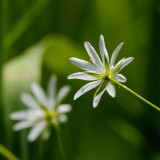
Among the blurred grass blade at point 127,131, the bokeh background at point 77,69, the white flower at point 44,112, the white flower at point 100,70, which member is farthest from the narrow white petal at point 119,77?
the blurred grass blade at point 127,131

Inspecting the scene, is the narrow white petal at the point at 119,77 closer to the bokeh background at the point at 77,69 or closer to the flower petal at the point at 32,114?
the flower petal at the point at 32,114

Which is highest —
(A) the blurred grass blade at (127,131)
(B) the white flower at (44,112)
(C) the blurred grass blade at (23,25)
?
(C) the blurred grass blade at (23,25)

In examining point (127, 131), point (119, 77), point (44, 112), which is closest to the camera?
point (119, 77)

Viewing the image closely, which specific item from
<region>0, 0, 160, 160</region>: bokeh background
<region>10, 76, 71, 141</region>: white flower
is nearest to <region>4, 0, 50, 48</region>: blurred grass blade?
<region>0, 0, 160, 160</region>: bokeh background

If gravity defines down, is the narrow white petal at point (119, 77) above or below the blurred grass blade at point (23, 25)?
below

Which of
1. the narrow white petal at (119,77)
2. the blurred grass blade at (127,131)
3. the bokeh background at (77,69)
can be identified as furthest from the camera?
the blurred grass blade at (127,131)

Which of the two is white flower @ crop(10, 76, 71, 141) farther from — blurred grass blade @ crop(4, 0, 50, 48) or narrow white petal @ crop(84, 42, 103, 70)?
blurred grass blade @ crop(4, 0, 50, 48)

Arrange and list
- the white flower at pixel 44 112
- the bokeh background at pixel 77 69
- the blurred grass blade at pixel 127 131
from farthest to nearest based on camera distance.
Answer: the blurred grass blade at pixel 127 131 → the bokeh background at pixel 77 69 → the white flower at pixel 44 112

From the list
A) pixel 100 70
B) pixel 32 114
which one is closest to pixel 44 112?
pixel 32 114

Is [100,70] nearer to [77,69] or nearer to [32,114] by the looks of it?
[32,114]
